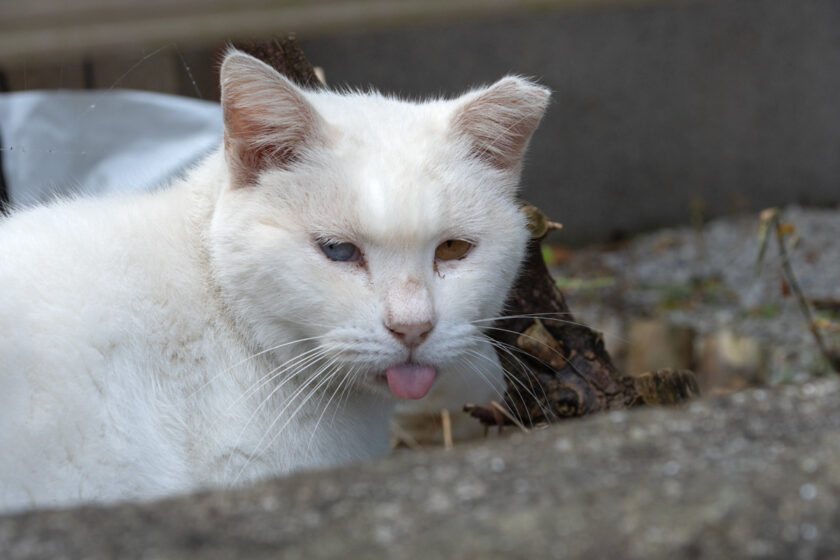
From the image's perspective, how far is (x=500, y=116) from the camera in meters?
1.89

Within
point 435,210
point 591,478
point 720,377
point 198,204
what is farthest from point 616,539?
point 720,377

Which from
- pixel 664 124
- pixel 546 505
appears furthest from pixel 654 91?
pixel 546 505

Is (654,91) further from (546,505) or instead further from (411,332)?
(546,505)

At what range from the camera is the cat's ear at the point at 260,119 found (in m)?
1.70

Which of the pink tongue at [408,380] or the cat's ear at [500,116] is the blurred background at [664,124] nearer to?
the cat's ear at [500,116]

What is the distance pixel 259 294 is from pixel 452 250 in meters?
0.43

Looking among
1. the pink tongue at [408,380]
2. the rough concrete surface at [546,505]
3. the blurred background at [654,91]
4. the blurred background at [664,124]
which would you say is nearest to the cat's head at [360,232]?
the pink tongue at [408,380]

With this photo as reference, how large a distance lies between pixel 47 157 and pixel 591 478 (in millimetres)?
2907

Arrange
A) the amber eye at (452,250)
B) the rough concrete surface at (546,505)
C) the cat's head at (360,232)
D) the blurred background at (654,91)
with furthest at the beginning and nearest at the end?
the blurred background at (654,91)
the amber eye at (452,250)
the cat's head at (360,232)
the rough concrete surface at (546,505)

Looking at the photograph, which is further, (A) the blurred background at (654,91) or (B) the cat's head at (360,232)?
(A) the blurred background at (654,91)

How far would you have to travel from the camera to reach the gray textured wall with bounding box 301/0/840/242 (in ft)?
17.5

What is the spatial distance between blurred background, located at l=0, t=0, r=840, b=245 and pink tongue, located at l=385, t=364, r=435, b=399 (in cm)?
379

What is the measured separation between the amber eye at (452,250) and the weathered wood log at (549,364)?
21 centimetres

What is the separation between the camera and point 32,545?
0.90m
